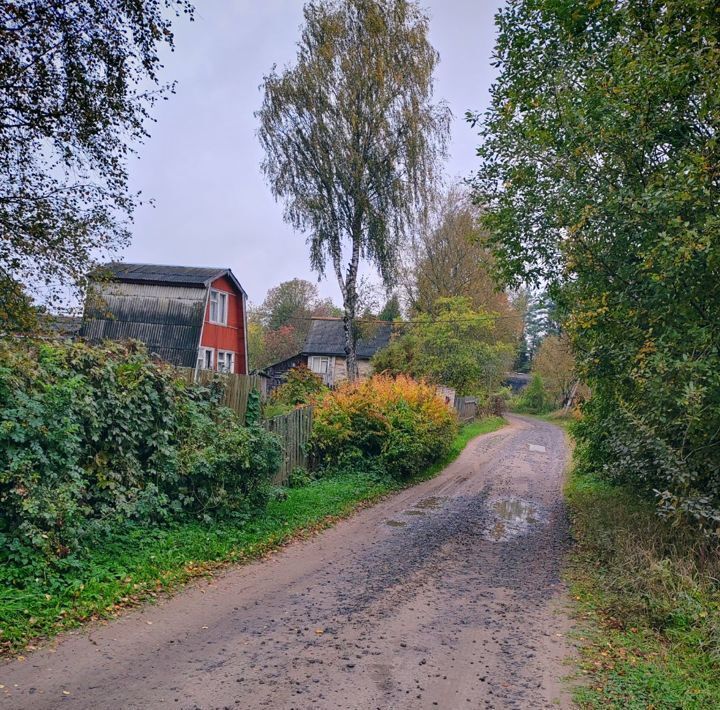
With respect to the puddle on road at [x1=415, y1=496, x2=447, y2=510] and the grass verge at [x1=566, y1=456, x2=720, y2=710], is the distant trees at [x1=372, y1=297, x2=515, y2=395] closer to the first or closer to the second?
the puddle on road at [x1=415, y1=496, x2=447, y2=510]

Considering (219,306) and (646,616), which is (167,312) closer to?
(219,306)

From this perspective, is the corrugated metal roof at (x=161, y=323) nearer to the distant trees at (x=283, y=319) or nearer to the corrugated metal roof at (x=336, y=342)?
the corrugated metal roof at (x=336, y=342)

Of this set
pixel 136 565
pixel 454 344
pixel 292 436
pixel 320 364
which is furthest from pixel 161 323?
pixel 136 565

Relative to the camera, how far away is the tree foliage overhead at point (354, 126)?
2200 centimetres

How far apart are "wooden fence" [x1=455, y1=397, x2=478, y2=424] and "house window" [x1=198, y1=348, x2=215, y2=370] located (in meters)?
12.8

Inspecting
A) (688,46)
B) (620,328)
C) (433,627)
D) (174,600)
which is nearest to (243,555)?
(174,600)

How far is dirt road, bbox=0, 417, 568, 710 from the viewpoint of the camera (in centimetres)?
411

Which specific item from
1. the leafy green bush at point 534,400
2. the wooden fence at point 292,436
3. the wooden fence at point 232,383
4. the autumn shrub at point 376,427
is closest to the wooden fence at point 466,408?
the autumn shrub at point 376,427

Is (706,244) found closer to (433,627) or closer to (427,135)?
(433,627)

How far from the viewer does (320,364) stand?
47219 millimetres

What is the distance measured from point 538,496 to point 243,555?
883 centimetres

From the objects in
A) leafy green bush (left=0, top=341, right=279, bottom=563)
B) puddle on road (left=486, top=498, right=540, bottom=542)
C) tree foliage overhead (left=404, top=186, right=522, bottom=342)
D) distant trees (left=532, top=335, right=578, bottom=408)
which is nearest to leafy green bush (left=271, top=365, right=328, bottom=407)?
puddle on road (left=486, top=498, right=540, bottom=542)

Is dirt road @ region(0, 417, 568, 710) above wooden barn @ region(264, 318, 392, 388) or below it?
below

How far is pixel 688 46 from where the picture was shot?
6969 mm
